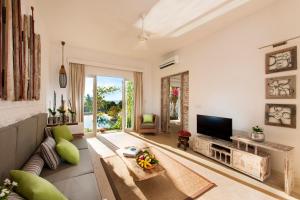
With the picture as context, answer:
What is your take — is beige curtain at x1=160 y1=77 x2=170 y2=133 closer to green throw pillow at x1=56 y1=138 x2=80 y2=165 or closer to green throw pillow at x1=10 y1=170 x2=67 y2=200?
green throw pillow at x1=56 y1=138 x2=80 y2=165

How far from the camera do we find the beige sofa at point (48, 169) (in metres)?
1.15

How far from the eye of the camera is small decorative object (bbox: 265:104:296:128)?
238 centimetres

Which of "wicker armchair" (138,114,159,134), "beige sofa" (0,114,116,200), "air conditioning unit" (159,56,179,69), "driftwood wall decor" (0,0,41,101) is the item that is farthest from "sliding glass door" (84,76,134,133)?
"beige sofa" (0,114,116,200)

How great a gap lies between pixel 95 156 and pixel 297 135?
371 cm

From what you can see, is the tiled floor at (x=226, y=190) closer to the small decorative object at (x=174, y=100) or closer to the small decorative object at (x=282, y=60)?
the small decorative object at (x=282, y=60)

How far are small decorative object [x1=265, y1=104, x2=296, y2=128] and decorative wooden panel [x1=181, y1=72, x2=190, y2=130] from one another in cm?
214

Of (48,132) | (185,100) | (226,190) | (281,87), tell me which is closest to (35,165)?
(48,132)

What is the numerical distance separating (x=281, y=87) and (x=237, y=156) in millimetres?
1393

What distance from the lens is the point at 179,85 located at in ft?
→ 16.4

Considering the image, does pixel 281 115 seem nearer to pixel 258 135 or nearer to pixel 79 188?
pixel 258 135

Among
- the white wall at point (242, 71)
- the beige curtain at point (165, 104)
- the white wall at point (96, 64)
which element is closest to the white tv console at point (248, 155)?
the white wall at point (242, 71)

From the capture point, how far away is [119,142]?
14.3 feet

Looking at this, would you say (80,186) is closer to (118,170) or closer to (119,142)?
(118,170)

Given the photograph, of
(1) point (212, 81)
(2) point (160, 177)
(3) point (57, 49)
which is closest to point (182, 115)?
(1) point (212, 81)
